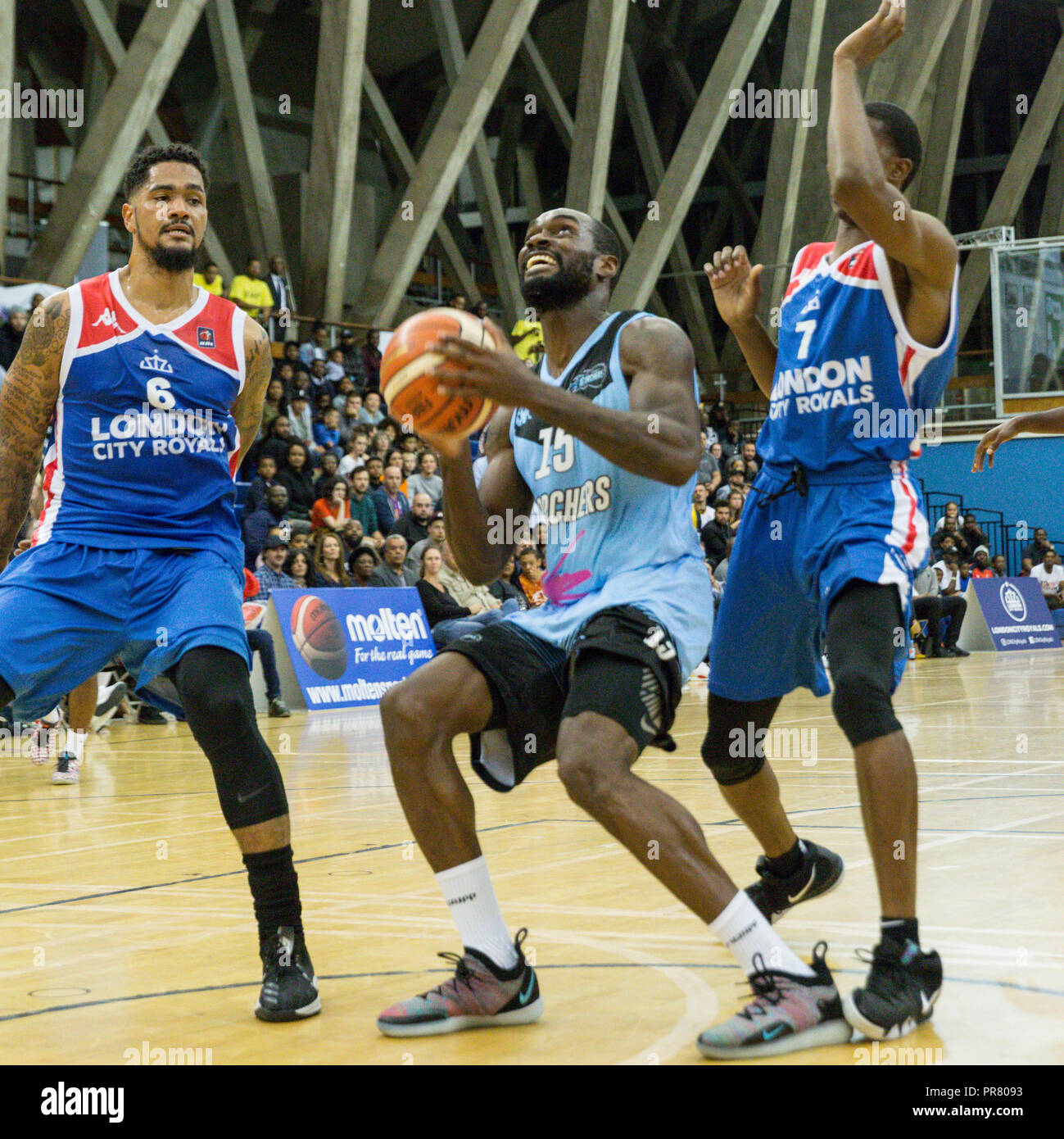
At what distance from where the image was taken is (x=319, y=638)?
1284 centimetres

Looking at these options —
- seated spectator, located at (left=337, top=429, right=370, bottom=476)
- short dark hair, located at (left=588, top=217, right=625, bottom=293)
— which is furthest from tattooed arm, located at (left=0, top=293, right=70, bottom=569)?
seated spectator, located at (left=337, top=429, right=370, bottom=476)

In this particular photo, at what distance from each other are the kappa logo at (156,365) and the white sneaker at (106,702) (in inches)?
285

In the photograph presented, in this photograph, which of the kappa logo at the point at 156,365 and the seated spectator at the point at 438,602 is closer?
the kappa logo at the point at 156,365

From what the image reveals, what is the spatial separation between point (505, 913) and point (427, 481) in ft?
39.4

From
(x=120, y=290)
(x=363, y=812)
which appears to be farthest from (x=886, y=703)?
(x=363, y=812)

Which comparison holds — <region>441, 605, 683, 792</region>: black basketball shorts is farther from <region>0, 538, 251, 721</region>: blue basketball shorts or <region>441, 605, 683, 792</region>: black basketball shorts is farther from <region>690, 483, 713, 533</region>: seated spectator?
<region>690, 483, 713, 533</region>: seated spectator

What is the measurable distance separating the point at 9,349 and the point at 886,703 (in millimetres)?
11520

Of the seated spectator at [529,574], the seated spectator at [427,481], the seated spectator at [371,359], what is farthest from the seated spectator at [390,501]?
the seated spectator at [371,359]

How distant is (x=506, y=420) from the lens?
4.06m

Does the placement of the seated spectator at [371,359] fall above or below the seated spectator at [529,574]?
above

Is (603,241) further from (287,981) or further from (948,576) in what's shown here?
(948,576)

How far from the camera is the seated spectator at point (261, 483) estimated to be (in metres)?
14.1

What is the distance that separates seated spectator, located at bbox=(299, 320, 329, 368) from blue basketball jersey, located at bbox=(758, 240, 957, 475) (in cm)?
1406

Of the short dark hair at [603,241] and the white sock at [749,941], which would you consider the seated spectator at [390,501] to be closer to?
the short dark hair at [603,241]
